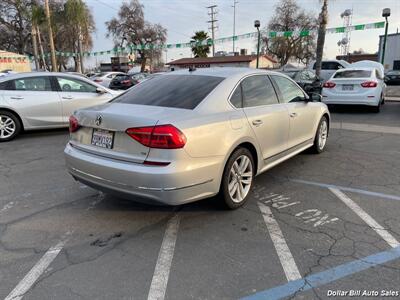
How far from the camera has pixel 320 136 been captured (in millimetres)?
6336

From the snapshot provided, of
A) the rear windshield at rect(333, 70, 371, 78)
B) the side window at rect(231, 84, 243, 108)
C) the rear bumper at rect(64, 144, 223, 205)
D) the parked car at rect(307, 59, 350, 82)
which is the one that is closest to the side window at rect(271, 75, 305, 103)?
the side window at rect(231, 84, 243, 108)

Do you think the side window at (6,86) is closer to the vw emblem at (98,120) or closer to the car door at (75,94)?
the car door at (75,94)

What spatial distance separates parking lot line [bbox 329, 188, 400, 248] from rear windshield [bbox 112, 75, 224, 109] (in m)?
2.12

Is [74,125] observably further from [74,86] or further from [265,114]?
[74,86]

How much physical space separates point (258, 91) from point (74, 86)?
5.69 meters

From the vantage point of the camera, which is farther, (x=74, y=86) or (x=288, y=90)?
(x=74, y=86)

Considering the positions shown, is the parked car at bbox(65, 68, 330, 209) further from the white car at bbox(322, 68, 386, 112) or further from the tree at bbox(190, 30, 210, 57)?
the tree at bbox(190, 30, 210, 57)

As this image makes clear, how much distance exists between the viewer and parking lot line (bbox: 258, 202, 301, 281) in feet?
9.24

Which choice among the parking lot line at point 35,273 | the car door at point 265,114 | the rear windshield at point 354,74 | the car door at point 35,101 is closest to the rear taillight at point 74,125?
the parking lot line at point 35,273

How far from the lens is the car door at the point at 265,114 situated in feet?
13.6

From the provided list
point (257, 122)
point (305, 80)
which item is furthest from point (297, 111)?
point (305, 80)

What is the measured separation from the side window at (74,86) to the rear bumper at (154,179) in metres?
5.39

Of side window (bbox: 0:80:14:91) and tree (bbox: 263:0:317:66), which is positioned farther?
tree (bbox: 263:0:317:66)

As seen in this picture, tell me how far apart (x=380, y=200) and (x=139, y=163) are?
2.98 metres
